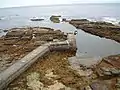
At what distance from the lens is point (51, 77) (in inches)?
591

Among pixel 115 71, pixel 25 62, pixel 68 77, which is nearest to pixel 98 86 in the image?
pixel 115 71

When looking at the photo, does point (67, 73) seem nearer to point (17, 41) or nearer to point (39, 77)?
point (39, 77)

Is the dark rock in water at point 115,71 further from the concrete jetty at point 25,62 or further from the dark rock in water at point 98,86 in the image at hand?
the concrete jetty at point 25,62

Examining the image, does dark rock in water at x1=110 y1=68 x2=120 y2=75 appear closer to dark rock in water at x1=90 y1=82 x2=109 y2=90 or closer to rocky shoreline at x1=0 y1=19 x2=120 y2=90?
rocky shoreline at x1=0 y1=19 x2=120 y2=90

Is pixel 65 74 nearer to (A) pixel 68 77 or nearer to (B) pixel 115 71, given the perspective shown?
(A) pixel 68 77

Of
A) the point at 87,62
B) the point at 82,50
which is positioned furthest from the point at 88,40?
the point at 87,62

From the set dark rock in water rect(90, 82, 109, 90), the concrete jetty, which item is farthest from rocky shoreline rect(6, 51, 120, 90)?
the concrete jetty

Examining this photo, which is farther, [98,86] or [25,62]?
[25,62]

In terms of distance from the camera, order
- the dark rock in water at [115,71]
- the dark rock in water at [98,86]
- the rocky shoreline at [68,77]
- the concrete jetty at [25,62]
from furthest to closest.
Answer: the dark rock in water at [115,71], the concrete jetty at [25,62], the rocky shoreline at [68,77], the dark rock in water at [98,86]

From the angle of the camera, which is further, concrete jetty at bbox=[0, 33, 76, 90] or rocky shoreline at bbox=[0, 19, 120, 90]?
concrete jetty at bbox=[0, 33, 76, 90]

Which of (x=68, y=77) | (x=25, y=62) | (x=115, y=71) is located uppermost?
(x=25, y=62)

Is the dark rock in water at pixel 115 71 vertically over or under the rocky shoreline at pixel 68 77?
over

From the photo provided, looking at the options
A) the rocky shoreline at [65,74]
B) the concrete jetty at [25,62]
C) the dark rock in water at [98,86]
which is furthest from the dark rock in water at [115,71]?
the concrete jetty at [25,62]

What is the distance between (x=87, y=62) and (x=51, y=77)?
13.1ft
